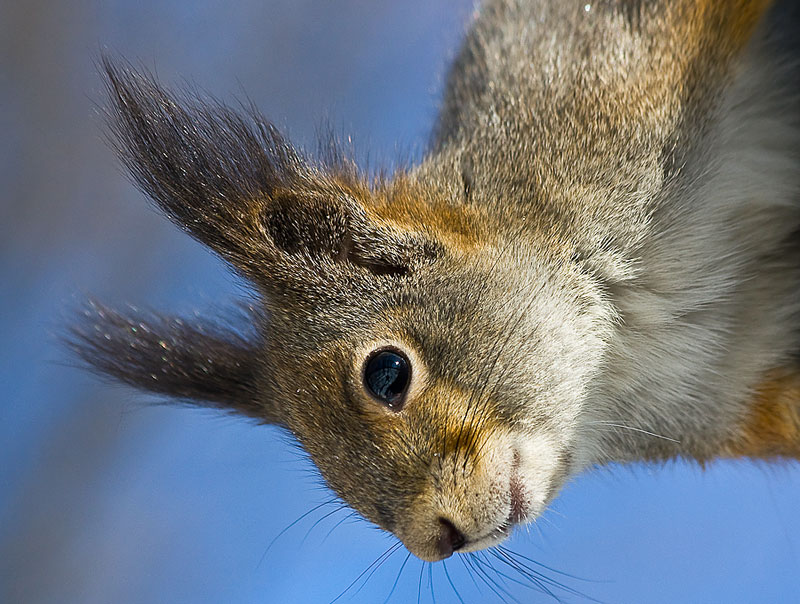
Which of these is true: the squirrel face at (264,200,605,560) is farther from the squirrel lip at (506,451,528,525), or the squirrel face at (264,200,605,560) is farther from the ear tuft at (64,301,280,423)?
the ear tuft at (64,301,280,423)

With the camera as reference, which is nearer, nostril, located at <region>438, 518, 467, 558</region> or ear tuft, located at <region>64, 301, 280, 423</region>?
nostril, located at <region>438, 518, 467, 558</region>

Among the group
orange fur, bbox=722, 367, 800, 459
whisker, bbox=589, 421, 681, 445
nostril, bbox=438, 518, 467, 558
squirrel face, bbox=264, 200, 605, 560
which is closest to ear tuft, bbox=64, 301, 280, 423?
squirrel face, bbox=264, 200, 605, 560

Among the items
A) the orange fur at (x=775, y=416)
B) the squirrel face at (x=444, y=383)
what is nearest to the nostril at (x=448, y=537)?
the squirrel face at (x=444, y=383)

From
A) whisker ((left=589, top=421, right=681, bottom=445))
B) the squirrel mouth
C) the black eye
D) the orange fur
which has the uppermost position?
the orange fur

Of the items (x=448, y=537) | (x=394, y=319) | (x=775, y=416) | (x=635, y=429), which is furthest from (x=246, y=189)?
(x=775, y=416)

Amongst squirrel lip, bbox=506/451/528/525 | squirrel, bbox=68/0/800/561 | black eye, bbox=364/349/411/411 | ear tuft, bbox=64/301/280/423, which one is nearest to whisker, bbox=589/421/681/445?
squirrel, bbox=68/0/800/561

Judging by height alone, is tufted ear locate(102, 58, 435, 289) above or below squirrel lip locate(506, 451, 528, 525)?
above

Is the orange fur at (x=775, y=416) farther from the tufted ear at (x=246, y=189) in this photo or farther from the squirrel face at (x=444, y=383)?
the tufted ear at (x=246, y=189)
